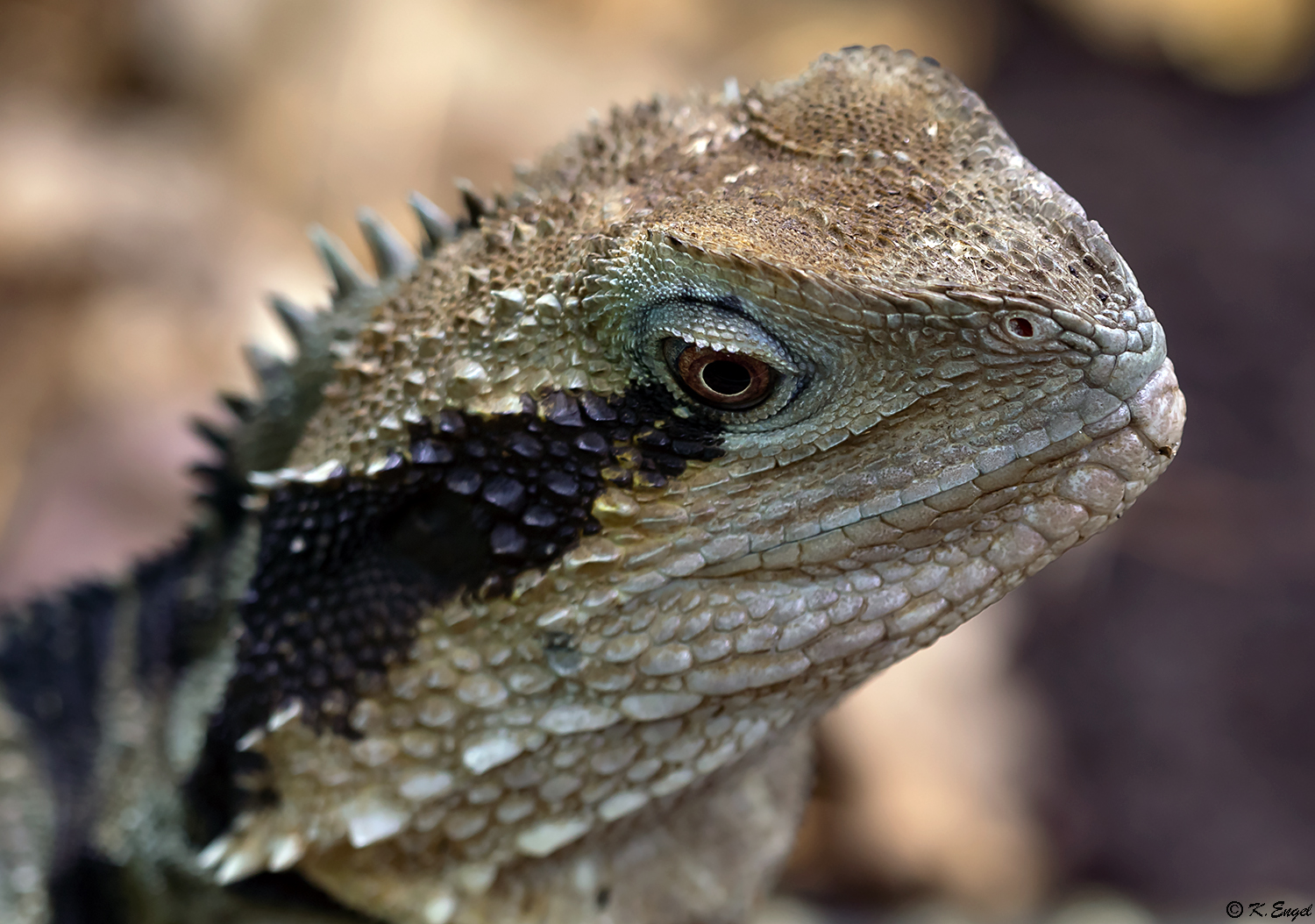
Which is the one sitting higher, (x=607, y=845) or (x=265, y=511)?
(x=265, y=511)

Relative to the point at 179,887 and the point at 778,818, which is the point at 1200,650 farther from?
the point at 179,887

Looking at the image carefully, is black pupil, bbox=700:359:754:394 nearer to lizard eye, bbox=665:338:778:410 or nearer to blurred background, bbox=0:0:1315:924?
lizard eye, bbox=665:338:778:410

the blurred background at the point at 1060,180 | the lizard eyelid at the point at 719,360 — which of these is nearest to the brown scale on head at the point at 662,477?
the lizard eyelid at the point at 719,360

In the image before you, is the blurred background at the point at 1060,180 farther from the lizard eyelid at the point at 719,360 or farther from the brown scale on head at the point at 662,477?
the lizard eyelid at the point at 719,360

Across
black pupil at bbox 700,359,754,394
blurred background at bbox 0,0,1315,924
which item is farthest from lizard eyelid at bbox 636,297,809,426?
blurred background at bbox 0,0,1315,924

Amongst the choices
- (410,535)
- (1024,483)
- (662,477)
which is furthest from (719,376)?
(410,535)

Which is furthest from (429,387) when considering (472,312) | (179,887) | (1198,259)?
(1198,259)

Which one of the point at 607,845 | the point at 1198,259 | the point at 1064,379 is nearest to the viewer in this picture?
the point at 1064,379
